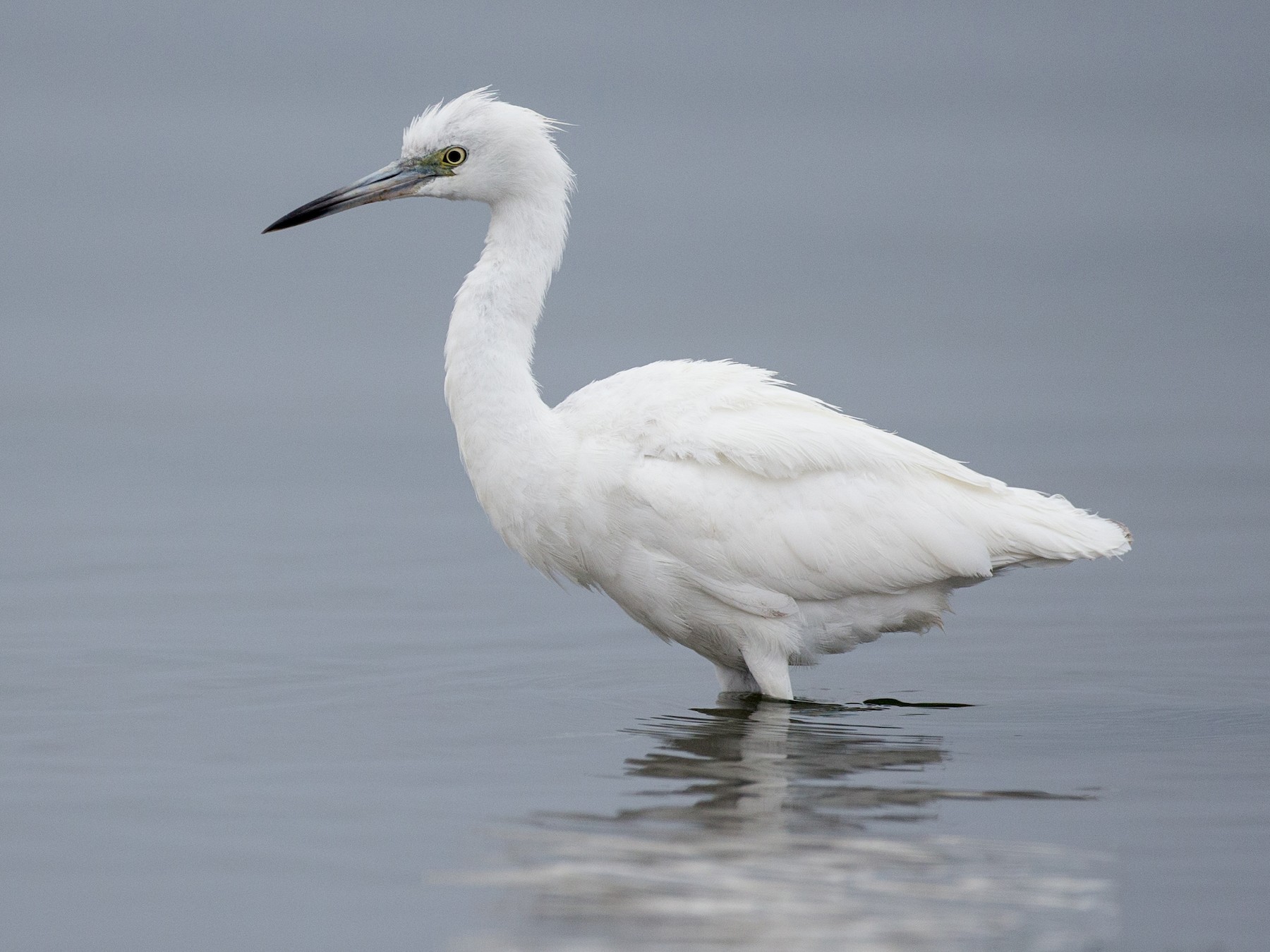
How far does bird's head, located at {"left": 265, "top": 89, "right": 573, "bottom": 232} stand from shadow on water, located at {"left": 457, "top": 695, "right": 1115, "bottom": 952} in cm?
312

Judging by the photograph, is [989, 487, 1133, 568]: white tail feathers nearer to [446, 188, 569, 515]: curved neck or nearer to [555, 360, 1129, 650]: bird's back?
[555, 360, 1129, 650]: bird's back

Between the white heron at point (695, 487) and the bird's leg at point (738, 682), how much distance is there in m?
0.12

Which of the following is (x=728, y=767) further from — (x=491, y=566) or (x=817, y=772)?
(x=491, y=566)

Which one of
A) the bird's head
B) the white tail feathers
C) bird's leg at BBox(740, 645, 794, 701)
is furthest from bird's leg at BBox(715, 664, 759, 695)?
the bird's head

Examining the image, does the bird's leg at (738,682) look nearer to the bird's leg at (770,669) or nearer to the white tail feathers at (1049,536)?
the bird's leg at (770,669)

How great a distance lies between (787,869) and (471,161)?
4.47 meters

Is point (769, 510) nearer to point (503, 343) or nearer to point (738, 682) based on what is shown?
point (738, 682)

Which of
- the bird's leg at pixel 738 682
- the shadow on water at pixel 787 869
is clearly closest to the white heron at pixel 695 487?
the bird's leg at pixel 738 682

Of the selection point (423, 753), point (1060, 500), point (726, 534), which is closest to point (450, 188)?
point (726, 534)

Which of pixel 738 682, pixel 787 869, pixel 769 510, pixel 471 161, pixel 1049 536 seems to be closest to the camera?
pixel 787 869

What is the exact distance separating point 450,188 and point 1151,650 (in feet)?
16.2

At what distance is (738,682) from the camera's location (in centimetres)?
990

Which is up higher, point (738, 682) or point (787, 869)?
point (738, 682)

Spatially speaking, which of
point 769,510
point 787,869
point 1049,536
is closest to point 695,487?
point 769,510
